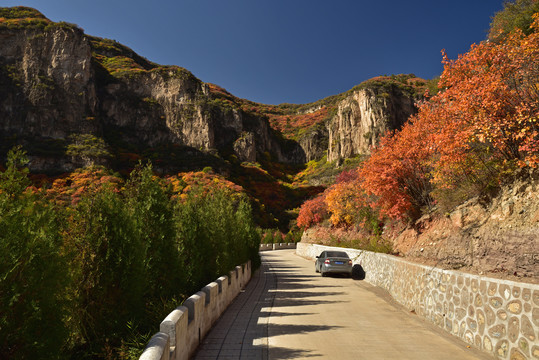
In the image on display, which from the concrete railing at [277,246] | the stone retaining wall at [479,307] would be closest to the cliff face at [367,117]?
the concrete railing at [277,246]

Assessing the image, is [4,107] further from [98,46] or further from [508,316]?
[508,316]

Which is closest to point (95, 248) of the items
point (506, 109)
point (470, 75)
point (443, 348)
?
point (443, 348)

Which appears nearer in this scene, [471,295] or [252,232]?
[471,295]

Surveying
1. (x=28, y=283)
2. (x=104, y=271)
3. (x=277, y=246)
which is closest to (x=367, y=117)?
(x=277, y=246)

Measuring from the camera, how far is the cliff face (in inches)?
3113

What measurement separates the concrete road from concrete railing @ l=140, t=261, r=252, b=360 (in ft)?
0.91

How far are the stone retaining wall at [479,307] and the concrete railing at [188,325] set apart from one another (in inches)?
201

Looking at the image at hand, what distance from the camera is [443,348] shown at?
602cm

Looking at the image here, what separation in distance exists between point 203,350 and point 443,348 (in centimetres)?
453

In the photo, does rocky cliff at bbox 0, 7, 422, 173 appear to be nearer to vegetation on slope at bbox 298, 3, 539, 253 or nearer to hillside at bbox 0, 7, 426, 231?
hillside at bbox 0, 7, 426, 231

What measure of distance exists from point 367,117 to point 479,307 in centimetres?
8120

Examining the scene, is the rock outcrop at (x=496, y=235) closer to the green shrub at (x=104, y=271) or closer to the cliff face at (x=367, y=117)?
the green shrub at (x=104, y=271)

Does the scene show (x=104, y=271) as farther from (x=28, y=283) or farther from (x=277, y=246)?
(x=277, y=246)

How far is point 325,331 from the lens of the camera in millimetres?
7176
